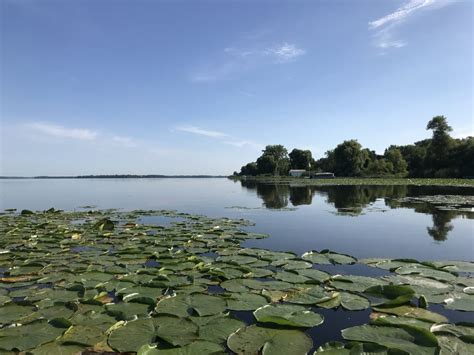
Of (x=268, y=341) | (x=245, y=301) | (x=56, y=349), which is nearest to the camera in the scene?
(x=56, y=349)

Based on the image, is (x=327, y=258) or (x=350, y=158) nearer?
(x=327, y=258)

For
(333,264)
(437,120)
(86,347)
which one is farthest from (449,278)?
(437,120)

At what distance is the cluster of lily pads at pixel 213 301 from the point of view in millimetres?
3150

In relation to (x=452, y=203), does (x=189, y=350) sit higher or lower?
lower

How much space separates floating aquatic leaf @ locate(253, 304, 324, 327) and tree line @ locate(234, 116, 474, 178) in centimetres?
6001

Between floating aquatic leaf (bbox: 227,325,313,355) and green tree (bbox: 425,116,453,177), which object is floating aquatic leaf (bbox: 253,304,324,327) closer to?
floating aquatic leaf (bbox: 227,325,313,355)

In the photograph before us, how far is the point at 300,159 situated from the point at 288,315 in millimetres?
104737

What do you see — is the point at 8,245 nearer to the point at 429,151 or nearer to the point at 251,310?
the point at 251,310

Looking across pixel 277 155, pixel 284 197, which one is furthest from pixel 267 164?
pixel 284 197

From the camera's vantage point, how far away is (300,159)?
349ft

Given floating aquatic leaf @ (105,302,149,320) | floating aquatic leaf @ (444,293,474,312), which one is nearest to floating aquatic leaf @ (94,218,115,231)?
floating aquatic leaf @ (105,302,149,320)

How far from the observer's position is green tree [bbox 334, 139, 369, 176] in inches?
3059

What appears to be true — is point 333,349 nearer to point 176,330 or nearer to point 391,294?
point 176,330

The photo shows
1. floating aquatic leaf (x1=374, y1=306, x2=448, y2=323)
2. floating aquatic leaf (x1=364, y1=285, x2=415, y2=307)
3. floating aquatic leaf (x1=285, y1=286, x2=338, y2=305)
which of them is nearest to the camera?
floating aquatic leaf (x1=374, y1=306, x2=448, y2=323)
